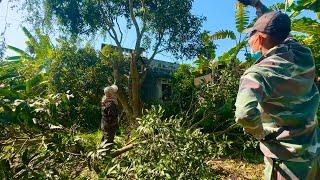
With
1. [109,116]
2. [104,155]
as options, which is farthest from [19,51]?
[109,116]

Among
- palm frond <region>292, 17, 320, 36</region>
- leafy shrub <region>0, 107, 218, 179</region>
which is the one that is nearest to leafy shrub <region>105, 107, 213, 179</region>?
leafy shrub <region>0, 107, 218, 179</region>

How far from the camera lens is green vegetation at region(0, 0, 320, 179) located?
9.86ft

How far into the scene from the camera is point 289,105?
2.23 m

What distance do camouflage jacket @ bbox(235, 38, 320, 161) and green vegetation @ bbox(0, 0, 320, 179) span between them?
138 centimetres

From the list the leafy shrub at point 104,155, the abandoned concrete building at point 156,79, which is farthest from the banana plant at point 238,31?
the abandoned concrete building at point 156,79

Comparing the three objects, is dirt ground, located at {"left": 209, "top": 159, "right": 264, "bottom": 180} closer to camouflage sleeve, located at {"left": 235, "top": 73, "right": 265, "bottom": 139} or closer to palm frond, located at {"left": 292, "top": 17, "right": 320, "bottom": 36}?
palm frond, located at {"left": 292, "top": 17, "right": 320, "bottom": 36}

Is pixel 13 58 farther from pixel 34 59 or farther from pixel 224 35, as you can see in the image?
pixel 224 35

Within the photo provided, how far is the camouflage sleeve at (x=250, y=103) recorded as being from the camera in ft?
6.75

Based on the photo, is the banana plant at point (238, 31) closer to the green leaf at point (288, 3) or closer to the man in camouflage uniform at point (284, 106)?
the green leaf at point (288, 3)

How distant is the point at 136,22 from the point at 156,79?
3374mm

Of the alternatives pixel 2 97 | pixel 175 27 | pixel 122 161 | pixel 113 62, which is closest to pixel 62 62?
pixel 113 62

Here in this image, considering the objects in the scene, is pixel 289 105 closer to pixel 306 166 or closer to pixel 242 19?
pixel 306 166

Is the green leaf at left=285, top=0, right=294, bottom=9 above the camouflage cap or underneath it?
above

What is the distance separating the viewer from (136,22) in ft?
59.2
